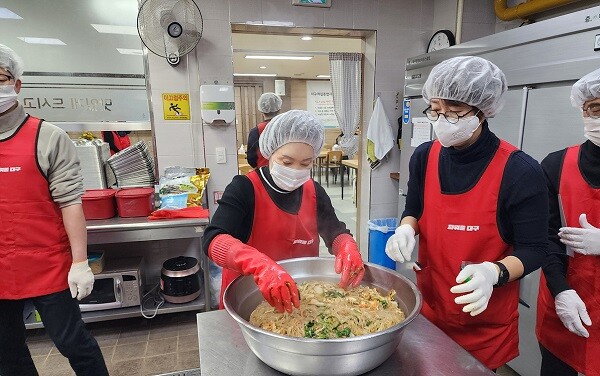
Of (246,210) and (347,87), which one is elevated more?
(347,87)

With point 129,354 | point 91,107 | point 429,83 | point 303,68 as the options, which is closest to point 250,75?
point 303,68

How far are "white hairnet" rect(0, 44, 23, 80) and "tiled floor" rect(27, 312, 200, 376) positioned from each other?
1955 millimetres

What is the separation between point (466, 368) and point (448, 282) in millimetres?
392

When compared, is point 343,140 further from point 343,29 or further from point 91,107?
point 91,107

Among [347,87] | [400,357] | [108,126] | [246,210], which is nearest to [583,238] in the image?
[400,357]

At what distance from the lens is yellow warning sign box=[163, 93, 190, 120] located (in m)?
3.05

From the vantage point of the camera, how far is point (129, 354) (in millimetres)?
2574

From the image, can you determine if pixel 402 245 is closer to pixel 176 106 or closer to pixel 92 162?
pixel 176 106

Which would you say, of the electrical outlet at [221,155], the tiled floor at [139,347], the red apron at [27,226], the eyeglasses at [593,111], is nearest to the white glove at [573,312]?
the eyeglasses at [593,111]

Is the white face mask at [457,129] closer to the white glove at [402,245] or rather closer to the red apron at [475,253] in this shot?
the red apron at [475,253]

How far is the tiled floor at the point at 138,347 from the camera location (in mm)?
2424

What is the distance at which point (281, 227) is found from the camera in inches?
57.8

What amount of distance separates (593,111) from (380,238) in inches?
92.8

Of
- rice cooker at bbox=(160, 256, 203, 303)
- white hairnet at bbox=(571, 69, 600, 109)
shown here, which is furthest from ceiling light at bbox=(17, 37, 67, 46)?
white hairnet at bbox=(571, 69, 600, 109)
